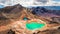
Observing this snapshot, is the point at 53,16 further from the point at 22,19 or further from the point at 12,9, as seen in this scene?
the point at 12,9

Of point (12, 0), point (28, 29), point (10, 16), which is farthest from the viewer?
point (12, 0)

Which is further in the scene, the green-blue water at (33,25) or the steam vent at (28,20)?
the green-blue water at (33,25)

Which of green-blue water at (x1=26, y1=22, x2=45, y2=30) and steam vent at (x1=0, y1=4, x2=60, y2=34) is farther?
green-blue water at (x1=26, y1=22, x2=45, y2=30)

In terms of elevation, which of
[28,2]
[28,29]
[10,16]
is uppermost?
[28,2]

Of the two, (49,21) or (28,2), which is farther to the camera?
(28,2)

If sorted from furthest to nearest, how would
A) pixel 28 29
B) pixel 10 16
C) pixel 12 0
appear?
pixel 12 0
pixel 10 16
pixel 28 29

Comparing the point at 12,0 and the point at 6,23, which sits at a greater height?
the point at 12,0

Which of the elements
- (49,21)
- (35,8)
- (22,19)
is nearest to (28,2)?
(35,8)

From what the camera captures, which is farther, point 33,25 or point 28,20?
point 28,20
